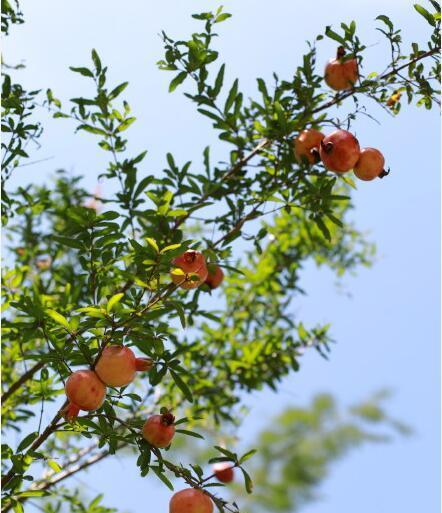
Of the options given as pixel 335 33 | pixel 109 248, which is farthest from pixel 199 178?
pixel 335 33

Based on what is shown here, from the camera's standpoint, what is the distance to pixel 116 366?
1.91 metres

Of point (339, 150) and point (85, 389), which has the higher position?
point (339, 150)

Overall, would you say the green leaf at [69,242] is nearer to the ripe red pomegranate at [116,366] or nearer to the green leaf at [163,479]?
the ripe red pomegranate at [116,366]

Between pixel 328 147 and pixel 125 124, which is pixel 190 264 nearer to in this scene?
pixel 328 147

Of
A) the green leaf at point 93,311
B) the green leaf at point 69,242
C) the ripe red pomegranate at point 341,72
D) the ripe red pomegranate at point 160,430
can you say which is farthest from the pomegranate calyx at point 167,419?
the ripe red pomegranate at point 341,72

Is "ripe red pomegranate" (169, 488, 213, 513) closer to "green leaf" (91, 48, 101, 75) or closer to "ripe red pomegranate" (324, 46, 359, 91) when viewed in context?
"ripe red pomegranate" (324, 46, 359, 91)

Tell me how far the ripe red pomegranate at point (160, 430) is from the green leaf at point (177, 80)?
53.2 inches

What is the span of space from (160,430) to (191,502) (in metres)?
0.22

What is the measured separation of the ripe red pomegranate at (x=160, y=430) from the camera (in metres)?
2.00

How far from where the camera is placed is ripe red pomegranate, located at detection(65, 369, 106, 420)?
1.91m

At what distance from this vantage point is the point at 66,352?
6.42 feet

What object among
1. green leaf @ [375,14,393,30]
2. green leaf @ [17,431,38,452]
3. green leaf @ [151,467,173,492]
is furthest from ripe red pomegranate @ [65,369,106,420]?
green leaf @ [375,14,393,30]

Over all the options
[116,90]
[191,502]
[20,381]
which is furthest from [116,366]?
[116,90]

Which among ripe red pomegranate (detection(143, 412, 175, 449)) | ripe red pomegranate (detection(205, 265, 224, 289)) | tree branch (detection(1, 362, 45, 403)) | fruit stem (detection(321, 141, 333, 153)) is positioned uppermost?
ripe red pomegranate (detection(205, 265, 224, 289))
